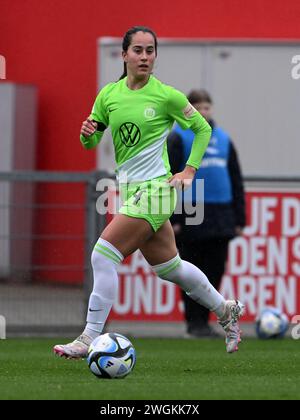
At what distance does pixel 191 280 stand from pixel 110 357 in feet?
3.90

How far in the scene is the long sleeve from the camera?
1270 centimetres

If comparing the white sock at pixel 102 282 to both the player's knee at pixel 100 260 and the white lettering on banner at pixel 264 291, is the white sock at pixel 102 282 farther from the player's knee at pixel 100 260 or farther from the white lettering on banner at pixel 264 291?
the white lettering on banner at pixel 264 291

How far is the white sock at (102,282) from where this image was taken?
8656 millimetres

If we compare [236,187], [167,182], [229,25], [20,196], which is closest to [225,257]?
[236,187]

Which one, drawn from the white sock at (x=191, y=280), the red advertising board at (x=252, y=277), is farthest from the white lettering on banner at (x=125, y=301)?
the white sock at (x=191, y=280)

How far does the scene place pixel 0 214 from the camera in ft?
43.3

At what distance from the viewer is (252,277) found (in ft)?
42.9

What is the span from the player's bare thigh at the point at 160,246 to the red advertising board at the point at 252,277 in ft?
13.3

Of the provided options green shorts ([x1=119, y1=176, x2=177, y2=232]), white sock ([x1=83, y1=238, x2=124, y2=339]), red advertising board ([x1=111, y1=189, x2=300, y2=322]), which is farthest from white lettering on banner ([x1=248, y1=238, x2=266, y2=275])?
white sock ([x1=83, y1=238, x2=124, y2=339])

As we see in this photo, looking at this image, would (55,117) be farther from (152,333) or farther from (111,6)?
(152,333)

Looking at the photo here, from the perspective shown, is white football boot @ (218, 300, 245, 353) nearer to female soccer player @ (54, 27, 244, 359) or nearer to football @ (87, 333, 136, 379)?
female soccer player @ (54, 27, 244, 359)

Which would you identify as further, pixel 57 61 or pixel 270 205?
pixel 57 61

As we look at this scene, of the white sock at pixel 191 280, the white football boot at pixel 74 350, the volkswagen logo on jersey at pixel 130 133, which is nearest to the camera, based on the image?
the white football boot at pixel 74 350

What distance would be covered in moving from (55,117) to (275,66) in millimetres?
3616
